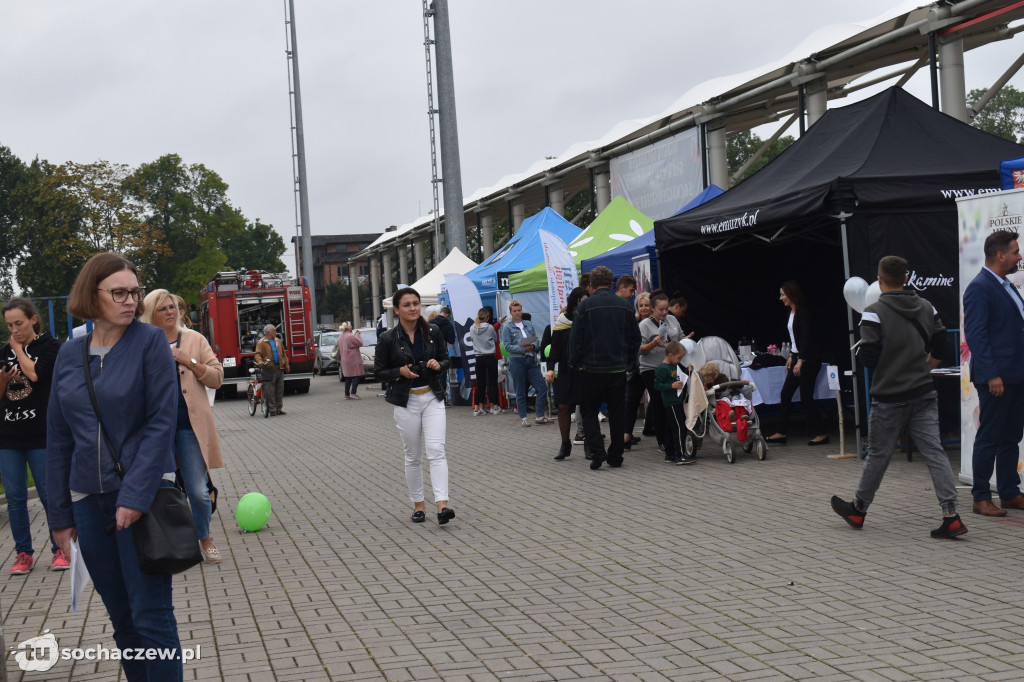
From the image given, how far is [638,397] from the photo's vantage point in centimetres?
1240

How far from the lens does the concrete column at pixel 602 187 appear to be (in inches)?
1017

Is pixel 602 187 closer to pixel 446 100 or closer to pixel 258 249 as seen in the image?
pixel 446 100

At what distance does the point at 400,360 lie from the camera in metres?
8.06

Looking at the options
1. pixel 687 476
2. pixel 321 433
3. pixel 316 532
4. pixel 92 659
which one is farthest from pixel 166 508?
pixel 321 433

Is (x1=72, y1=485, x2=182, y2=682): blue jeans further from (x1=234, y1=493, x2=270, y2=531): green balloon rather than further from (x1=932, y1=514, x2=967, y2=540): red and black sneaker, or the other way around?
(x1=932, y1=514, x2=967, y2=540): red and black sneaker

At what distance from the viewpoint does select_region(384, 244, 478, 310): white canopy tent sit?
23.9 metres

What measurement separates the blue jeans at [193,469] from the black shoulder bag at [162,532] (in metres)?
3.49

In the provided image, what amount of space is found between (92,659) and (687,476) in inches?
247

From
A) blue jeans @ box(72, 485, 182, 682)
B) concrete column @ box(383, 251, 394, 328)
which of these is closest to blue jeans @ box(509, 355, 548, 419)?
blue jeans @ box(72, 485, 182, 682)

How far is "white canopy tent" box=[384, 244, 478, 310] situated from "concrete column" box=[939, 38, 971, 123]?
11.1 meters

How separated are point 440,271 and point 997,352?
18.7m

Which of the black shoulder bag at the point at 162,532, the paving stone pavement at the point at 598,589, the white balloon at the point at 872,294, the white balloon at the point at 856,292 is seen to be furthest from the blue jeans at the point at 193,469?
the white balloon at the point at 856,292

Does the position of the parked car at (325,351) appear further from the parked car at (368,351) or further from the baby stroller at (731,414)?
the baby stroller at (731,414)

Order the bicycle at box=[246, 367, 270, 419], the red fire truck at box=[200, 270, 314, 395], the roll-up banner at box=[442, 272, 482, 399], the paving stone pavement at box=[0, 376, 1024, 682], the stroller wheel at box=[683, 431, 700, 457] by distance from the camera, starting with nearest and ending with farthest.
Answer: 1. the paving stone pavement at box=[0, 376, 1024, 682]
2. the stroller wheel at box=[683, 431, 700, 457]
3. the roll-up banner at box=[442, 272, 482, 399]
4. the bicycle at box=[246, 367, 270, 419]
5. the red fire truck at box=[200, 270, 314, 395]
